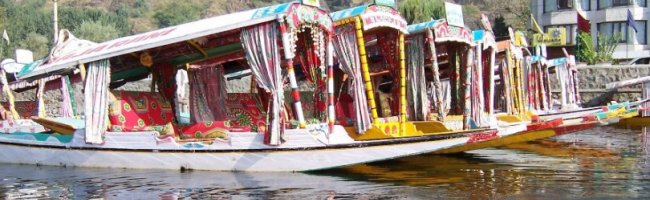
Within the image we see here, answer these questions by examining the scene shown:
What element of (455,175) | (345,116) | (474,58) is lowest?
(455,175)

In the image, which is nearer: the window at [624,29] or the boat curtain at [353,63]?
the boat curtain at [353,63]

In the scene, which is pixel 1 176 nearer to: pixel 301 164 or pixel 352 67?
pixel 301 164

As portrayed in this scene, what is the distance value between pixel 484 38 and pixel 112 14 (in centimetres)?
9585

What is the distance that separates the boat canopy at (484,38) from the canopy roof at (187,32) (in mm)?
5000

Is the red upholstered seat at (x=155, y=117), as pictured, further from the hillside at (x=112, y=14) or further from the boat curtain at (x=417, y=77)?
the hillside at (x=112, y=14)

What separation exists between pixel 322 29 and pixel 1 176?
24.7 ft

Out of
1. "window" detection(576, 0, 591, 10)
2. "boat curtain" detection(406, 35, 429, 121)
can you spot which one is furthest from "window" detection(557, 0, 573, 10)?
"boat curtain" detection(406, 35, 429, 121)

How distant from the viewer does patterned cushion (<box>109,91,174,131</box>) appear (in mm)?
17312

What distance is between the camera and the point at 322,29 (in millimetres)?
14812

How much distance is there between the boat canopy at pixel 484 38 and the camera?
60.5ft

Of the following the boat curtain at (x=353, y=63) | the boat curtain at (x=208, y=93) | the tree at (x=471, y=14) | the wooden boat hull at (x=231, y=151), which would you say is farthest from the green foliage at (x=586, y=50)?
the tree at (x=471, y=14)

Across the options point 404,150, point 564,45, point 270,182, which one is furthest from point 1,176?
point 564,45

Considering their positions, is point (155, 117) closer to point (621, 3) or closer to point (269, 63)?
point (269, 63)

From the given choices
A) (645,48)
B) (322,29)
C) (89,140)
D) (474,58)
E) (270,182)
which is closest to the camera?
(270,182)
